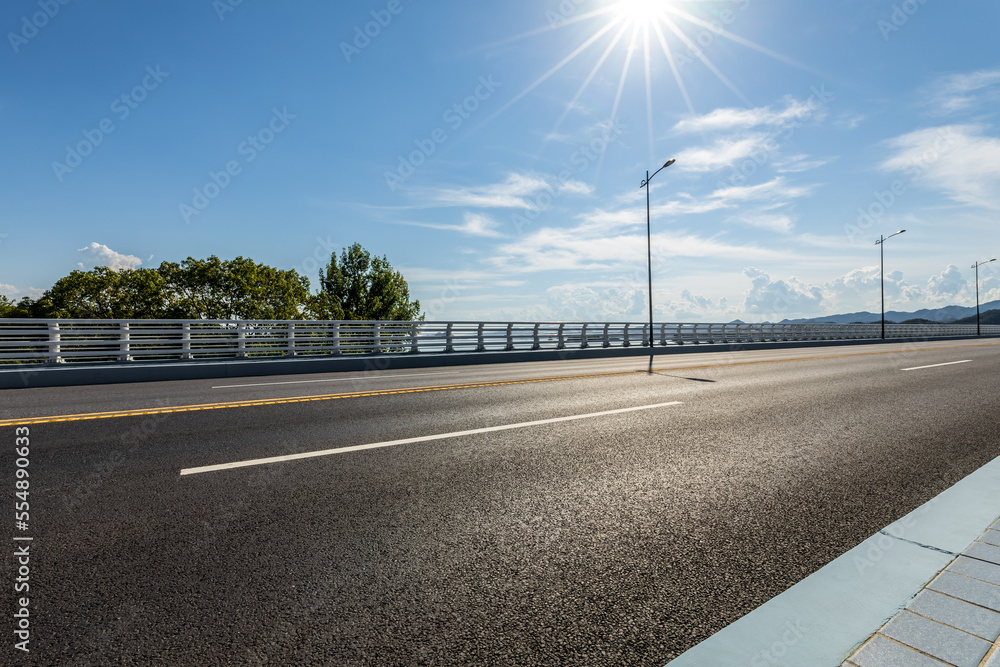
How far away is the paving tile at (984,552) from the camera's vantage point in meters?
2.61

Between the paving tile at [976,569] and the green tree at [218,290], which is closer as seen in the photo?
the paving tile at [976,569]

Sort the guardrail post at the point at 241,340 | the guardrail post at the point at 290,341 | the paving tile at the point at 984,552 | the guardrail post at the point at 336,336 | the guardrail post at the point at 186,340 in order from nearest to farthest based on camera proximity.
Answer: the paving tile at the point at 984,552 → the guardrail post at the point at 186,340 → the guardrail post at the point at 241,340 → the guardrail post at the point at 290,341 → the guardrail post at the point at 336,336

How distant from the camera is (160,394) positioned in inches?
361

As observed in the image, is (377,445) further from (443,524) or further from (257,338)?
(257,338)

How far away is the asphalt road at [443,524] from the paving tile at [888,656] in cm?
47

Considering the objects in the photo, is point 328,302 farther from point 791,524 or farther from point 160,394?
point 791,524

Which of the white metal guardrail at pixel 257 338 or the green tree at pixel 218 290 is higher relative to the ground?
the green tree at pixel 218 290

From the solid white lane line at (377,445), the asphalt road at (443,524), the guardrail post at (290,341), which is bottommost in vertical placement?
the asphalt road at (443,524)

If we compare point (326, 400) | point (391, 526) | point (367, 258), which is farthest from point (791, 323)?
point (367, 258)

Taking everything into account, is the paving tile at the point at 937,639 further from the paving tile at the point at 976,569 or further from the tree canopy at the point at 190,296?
the tree canopy at the point at 190,296

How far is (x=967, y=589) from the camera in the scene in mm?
2320

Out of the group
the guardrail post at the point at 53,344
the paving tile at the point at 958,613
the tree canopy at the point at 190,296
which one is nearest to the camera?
the paving tile at the point at 958,613

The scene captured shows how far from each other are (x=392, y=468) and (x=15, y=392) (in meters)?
10.7

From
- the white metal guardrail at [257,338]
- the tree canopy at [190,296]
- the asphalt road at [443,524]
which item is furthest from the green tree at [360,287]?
the asphalt road at [443,524]
